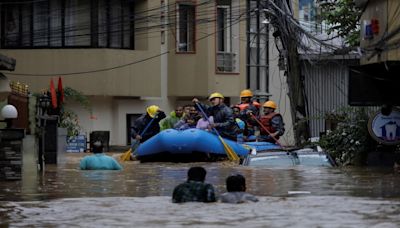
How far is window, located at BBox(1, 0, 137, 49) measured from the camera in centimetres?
4075

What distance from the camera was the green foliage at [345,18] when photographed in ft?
99.9

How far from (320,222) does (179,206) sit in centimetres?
261

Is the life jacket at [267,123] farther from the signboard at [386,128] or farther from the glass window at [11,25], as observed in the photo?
the glass window at [11,25]

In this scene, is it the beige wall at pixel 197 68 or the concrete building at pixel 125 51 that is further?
the beige wall at pixel 197 68

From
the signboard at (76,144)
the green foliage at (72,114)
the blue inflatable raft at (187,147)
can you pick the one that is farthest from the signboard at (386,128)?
the green foliage at (72,114)

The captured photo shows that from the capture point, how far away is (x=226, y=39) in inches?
1751

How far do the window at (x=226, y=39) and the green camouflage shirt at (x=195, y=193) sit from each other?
93.0 feet

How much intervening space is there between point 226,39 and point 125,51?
547cm

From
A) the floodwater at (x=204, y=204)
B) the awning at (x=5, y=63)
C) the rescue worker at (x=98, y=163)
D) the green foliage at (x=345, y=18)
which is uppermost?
the green foliage at (x=345, y=18)

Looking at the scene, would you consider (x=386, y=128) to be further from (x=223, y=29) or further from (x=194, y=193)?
(x=223, y=29)

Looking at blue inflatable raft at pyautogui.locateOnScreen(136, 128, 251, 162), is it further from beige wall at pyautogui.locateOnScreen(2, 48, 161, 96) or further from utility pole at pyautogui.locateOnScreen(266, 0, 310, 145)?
beige wall at pyautogui.locateOnScreen(2, 48, 161, 96)

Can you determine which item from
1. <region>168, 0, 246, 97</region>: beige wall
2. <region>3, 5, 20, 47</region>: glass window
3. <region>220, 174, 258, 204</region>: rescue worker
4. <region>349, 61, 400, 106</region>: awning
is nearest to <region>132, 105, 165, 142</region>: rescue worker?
<region>349, 61, 400, 106</region>: awning

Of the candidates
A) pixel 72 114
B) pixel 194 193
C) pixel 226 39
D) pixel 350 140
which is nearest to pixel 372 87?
pixel 350 140

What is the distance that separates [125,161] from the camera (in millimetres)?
29344
